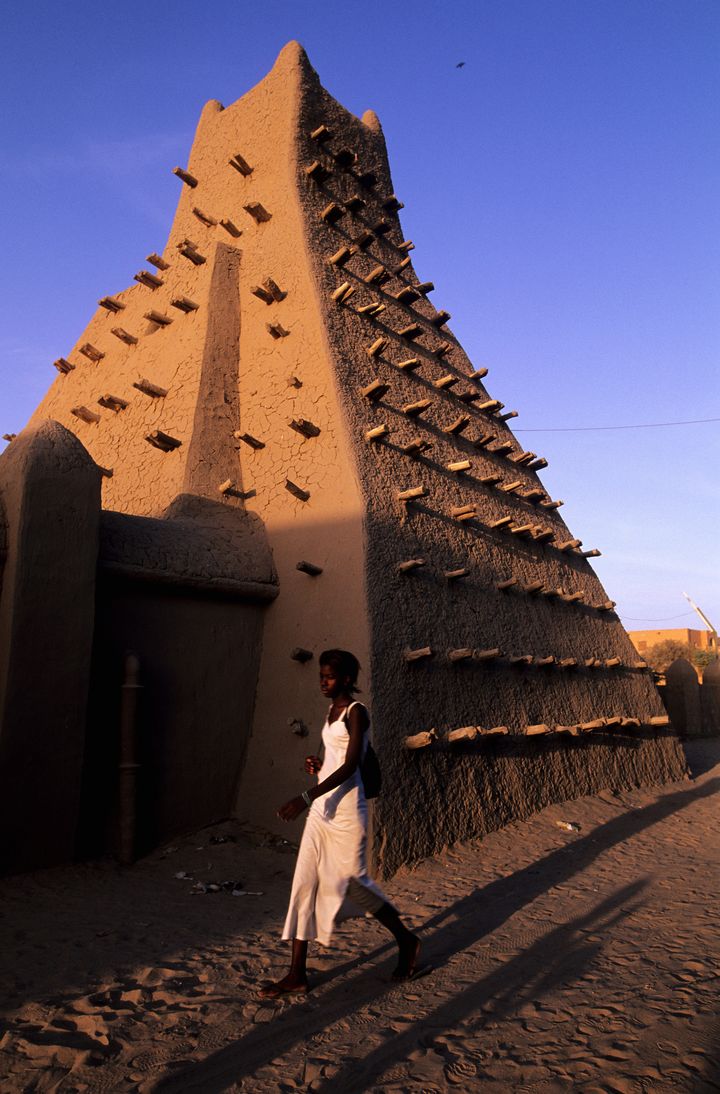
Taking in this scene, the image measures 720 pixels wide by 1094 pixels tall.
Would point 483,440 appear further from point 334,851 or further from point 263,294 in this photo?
point 334,851

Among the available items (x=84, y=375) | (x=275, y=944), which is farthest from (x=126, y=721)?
(x=84, y=375)

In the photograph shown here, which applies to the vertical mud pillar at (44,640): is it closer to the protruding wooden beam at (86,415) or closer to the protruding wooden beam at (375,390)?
the protruding wooden beam at (375,390)

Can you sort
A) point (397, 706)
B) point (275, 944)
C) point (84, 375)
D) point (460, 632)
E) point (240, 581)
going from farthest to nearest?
point (84, 375) < point (460, 632) < point (240, 581) < point (397, 706) < point (275, 944)

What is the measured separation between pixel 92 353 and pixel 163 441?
312 centimetres

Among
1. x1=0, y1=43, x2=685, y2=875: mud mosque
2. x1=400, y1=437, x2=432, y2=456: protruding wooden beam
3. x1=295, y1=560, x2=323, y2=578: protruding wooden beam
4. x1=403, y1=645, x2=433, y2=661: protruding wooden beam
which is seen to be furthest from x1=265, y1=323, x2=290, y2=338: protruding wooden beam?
x1=403, y1=645, x2=433, y2=661: protruding wooden beam

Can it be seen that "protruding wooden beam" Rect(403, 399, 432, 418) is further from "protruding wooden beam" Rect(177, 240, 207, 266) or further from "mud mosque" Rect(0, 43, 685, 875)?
"protruding wooden beam" Rect(177, 240, 207, 266)

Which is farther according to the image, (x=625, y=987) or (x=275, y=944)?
(x=275, y=944)

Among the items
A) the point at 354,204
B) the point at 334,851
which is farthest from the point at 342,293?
the point at 334,851

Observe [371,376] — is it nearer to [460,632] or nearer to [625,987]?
[460,632]

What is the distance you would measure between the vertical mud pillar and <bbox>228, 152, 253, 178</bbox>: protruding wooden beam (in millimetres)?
5417

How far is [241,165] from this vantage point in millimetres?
9273

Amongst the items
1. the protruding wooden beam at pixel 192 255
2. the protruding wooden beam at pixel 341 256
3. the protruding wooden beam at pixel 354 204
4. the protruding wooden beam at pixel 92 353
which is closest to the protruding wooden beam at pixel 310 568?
the protruding wooden beam at pixel 341 256

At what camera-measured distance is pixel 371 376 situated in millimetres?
7613

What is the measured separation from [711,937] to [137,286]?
930 cm
